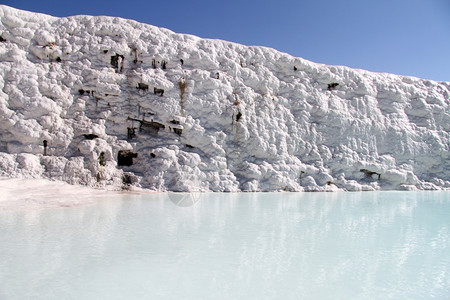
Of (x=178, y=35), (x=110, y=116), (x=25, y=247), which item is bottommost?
(x=25, y=247)

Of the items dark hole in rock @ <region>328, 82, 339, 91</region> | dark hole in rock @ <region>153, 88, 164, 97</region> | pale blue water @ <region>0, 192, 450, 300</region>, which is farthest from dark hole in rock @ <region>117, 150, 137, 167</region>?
dark hole in rock @ <region>328, 82, 339, 91</region>

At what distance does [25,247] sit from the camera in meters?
4.73

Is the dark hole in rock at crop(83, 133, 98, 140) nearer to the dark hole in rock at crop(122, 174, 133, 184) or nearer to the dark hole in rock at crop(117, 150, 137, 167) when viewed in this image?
the dark hole in rock at crop(117, 150, 137, 167)

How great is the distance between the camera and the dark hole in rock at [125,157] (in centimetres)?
1456

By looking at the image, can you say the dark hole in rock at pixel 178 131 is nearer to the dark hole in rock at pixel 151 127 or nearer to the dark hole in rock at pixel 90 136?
the dark hole in rock at pixel 151 127

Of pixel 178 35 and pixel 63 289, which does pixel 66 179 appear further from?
pixel 63 289

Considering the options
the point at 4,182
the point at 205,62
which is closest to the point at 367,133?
the point at 205,62

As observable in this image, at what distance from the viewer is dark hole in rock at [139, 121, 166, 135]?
1520 cm

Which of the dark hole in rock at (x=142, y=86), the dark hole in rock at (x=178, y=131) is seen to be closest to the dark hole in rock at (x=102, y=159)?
the dark hole in rock at (x=178, y=131)

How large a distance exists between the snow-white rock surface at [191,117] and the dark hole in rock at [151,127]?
0.15 ft

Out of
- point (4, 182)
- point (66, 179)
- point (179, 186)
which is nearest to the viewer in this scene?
point (4, 182)

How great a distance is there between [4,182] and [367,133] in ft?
58.3

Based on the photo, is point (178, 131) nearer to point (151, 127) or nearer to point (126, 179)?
point (151, 127)

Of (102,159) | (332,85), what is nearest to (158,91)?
(102,159)
